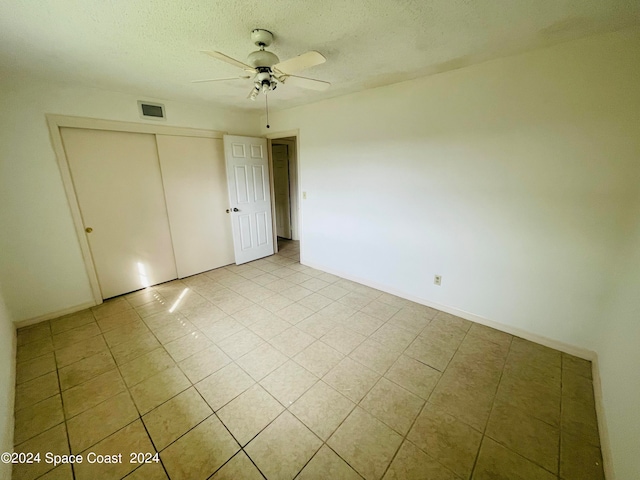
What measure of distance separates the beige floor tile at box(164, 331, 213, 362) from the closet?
5.02 feet

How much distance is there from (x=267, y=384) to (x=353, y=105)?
3.04m

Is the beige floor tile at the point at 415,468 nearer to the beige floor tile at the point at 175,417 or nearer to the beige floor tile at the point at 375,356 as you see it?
the beige floor tile at the point at 375,356

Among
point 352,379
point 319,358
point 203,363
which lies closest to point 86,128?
point 203,363

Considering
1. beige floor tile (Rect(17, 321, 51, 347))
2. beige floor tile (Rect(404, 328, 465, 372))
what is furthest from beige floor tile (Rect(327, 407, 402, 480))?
beige floor tile (Rect(17, 321, 51, 347))

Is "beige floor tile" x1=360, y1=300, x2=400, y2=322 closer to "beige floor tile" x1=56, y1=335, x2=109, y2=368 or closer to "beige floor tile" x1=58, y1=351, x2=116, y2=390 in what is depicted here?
"beige floor tile" x1=58, y1=351, x2=116, y2=390

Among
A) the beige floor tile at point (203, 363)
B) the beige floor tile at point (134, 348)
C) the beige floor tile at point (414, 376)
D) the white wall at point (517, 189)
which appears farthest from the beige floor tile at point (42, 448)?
the white wall at point (517, 189)

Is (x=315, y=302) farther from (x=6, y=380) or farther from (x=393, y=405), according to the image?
(x=6, y=380)

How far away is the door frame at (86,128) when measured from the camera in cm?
250

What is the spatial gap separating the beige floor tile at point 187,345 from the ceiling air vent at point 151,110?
2640 millimetres

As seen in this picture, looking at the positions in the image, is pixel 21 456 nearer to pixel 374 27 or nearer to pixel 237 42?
pixel 237 42

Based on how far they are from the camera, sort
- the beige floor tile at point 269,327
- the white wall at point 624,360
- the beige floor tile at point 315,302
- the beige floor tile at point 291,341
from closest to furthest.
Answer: the white wall at point 624,360 → the beige floor tile at point 291,341 → the beige floor tile at point 269,327 → the beige floor tile at point 315,302

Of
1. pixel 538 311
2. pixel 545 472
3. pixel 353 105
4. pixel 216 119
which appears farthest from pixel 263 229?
pixel 545 472

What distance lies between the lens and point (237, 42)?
1776 mm

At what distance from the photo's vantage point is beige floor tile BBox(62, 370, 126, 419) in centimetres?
167
